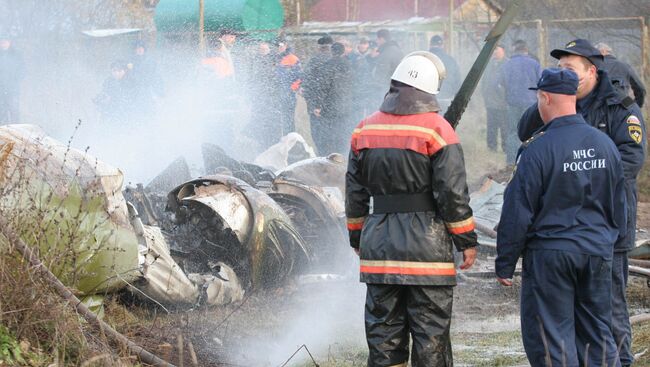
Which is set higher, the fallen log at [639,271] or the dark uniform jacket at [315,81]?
the dark uniform jacket at [315,81]

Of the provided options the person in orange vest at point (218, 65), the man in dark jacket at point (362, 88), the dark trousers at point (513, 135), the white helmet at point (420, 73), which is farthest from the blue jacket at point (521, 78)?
the white helmet at point (420, 73)

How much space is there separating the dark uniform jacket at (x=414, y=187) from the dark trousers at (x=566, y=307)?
1.43 feet

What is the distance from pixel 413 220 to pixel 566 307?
902 millimetres

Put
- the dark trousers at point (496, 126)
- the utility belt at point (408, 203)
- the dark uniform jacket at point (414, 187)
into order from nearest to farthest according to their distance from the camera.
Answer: the dark uniform jacket at point (414, 187), the utility belt at point (408, 203), the dark trousers at point (496, 126)

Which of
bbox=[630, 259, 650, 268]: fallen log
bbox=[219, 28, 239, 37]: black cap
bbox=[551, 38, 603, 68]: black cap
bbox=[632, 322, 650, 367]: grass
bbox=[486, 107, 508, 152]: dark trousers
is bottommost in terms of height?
bbox=[486, 107, 508, 152]: dark trousers

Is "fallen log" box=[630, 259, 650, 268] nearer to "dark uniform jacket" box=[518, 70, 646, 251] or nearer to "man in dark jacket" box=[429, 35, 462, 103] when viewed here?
"dark uniform jacket" box=[518, 70, 646, 251]

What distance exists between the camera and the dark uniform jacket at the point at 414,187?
5242 millimetres

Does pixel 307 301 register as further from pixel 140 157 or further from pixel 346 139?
pixel 346 139

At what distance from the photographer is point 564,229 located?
5.02m

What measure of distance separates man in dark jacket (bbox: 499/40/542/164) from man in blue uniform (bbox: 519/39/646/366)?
374 inches

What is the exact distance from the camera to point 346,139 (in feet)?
50.9

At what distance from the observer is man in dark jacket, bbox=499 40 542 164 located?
601 inches

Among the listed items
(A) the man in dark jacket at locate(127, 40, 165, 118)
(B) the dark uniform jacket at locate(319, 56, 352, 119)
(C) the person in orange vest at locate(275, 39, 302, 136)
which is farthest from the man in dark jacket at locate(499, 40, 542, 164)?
(A) the man in dark jacket at locate(127, 40, 165, 118)

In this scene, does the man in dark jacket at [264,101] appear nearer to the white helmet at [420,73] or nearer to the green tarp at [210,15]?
the green tarp at [210,15]
